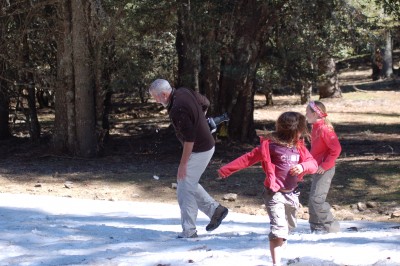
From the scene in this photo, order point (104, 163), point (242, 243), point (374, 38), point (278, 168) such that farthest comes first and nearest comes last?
point (374, 38), point (104, 163), point (242, 243), point (278, 168)

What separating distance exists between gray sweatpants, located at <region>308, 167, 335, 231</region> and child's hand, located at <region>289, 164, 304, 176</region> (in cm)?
184

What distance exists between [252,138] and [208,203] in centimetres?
1151

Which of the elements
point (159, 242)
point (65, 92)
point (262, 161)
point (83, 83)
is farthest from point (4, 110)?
point (262, 161)

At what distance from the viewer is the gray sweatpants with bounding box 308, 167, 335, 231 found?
26.3ft

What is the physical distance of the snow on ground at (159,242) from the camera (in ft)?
18.9

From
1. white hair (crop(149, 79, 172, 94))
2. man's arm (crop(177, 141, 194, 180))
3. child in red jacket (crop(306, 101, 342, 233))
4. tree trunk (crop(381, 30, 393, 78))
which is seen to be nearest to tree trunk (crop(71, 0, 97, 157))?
white hair (crop(149, 79, 172, 94))

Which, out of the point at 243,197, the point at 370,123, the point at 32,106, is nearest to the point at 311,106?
the point at 243,197

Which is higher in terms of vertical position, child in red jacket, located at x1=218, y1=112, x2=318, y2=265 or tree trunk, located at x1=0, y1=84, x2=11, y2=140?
child in red jacket, located at x1=218, y1=112, x2=318, y2=265

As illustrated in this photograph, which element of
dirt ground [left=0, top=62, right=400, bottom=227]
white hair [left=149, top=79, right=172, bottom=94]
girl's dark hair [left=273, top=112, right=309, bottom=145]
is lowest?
dirt ground [left=0, top=62, right=400, bottom=227]

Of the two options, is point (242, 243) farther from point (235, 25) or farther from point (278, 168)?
point (235, 25)

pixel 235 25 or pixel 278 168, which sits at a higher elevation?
pixel 235 25

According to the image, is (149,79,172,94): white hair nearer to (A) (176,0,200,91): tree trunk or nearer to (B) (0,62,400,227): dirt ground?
(B) (0,62,400,227): dirt ground

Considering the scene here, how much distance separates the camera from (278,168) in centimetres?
625

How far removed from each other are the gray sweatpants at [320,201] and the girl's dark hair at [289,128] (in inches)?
75.0
